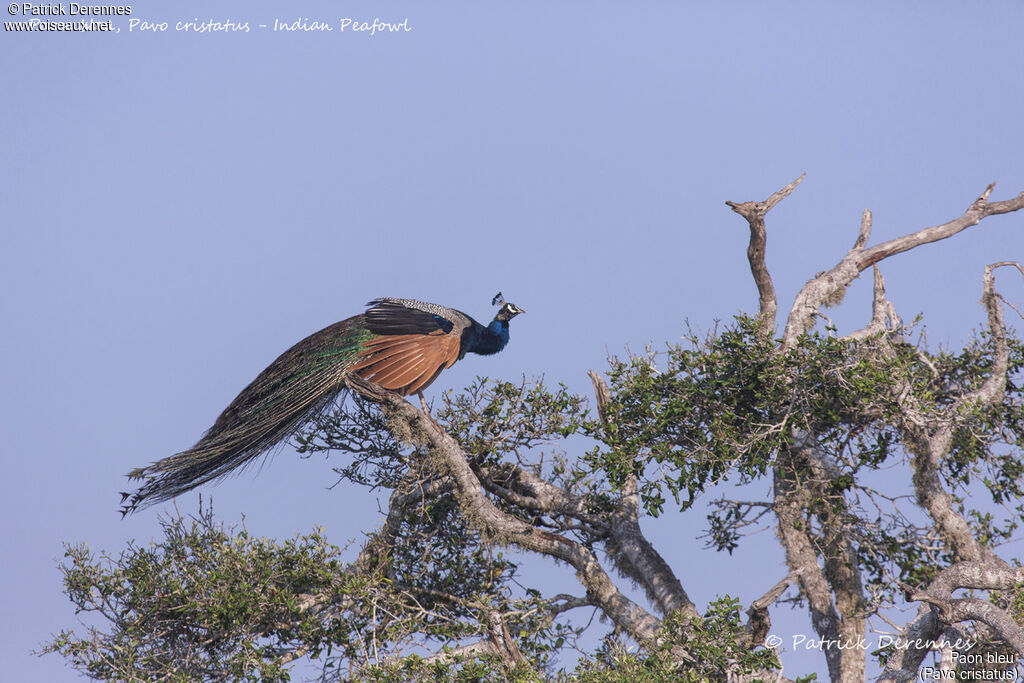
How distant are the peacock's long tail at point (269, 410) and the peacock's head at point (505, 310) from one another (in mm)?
2273

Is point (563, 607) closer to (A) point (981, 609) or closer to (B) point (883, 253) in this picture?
(A) point (981, 609)

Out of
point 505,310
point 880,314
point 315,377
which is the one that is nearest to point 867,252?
point 880,314

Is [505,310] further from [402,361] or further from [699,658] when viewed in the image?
[699,658]

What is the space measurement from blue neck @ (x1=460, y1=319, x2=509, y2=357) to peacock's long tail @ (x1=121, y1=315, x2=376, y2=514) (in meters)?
1.47

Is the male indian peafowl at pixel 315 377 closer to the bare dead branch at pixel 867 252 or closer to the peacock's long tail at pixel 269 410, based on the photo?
the peacock's long tail at pixel 269 410

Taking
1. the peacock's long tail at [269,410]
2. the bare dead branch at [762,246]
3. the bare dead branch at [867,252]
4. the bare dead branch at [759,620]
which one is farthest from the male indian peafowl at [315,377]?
the bare dead branch at [759,620]

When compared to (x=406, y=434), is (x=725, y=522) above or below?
below

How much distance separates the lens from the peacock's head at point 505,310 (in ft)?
45.7

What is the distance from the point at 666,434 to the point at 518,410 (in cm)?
168

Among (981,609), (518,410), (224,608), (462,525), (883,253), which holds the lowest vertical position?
(981,609)

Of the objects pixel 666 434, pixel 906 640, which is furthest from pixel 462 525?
pixel 906 640

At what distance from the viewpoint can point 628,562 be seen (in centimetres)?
1154

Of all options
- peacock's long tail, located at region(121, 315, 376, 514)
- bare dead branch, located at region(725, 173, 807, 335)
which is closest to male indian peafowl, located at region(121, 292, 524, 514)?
peacock's long tail, located at region(121, 315, 376, 514)

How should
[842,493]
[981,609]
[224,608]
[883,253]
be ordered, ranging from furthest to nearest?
[883,253], [842,493], [224,608], [981,609]
